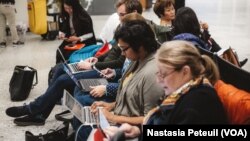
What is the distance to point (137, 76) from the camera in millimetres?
2447

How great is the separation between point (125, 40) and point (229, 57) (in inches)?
39.0

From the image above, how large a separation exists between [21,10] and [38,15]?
0.92 meters

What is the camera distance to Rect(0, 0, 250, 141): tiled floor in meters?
4.06

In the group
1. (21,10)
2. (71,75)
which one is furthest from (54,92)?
(21,10)

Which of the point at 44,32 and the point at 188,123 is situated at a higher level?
the point at 188,123

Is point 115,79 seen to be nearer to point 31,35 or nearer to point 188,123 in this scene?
point 188,123

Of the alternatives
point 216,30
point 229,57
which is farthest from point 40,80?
point 216,30

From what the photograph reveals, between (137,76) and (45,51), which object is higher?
(137,76)

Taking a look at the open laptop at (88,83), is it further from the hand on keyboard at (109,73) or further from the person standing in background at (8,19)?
the person standing in background at (8,19)

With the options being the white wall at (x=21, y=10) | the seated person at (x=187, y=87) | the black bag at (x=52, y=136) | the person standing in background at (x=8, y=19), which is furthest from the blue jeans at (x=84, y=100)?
the white wall at (x=21, y=10)

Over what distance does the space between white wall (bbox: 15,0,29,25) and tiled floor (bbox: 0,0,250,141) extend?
1.32 ft

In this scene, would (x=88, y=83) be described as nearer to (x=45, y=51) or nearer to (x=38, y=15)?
(x=45, y=51)

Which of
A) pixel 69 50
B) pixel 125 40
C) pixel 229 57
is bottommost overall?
pixel 69 50

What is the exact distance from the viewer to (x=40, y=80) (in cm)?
558
